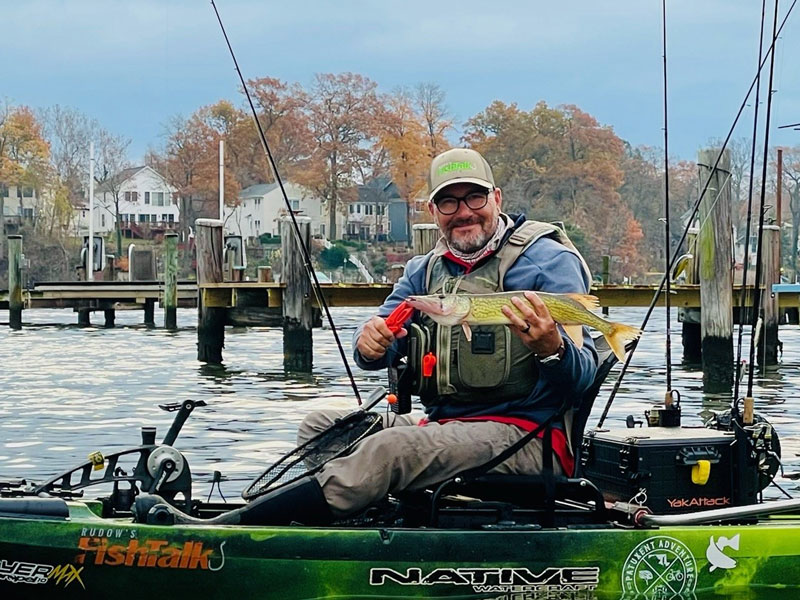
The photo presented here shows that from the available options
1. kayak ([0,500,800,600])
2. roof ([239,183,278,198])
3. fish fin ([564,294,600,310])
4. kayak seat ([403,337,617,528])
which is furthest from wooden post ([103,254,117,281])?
roof ([239,183,278,198])

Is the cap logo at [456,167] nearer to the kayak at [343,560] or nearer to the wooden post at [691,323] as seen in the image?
the kayak at [343,560]

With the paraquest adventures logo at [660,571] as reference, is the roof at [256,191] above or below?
above

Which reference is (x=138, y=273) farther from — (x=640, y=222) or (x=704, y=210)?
(x=640, y=222)

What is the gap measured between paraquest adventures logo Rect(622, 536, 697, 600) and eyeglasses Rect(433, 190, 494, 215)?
1435mm

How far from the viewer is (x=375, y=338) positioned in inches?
216

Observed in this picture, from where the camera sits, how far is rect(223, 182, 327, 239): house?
85.6m

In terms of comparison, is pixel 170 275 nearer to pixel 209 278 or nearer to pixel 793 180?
pixel 209 278

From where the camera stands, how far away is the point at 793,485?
895 centimetres

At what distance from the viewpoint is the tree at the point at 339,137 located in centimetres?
8544

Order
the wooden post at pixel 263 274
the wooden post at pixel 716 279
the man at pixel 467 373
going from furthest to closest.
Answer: the wooden post at pixel 263 274 < the wooden post at pixel 716 279 < the man at pixel 467 373

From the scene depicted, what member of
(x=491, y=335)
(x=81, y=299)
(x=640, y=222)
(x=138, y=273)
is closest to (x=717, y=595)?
(x=491, y=335)

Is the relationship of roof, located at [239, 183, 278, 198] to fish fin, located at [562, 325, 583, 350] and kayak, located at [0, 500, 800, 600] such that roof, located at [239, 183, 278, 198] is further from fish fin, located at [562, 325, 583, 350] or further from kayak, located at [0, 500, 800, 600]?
fish fin, located at [562, 325, 583, 350]

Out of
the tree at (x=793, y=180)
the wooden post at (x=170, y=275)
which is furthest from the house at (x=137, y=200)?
the wooden post at (x=170, y=275)

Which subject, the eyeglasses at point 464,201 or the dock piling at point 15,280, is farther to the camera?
the dock piling at point 15,280
